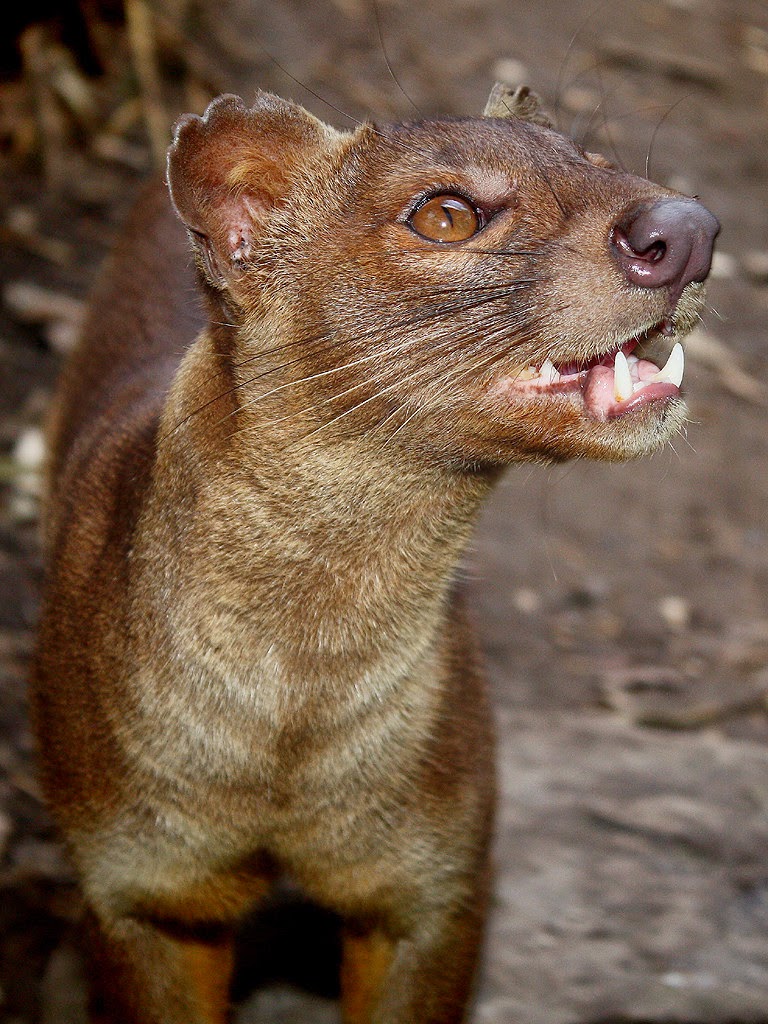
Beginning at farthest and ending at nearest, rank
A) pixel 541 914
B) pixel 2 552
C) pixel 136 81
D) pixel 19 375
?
pixel 136 81 < pixel 19 375 < pixel 2 552 < pixel 541 914

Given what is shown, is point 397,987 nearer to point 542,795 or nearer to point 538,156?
point 542,795

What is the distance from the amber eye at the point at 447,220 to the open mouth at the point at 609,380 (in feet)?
0.90

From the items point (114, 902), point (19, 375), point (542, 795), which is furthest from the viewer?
point (19, 375)

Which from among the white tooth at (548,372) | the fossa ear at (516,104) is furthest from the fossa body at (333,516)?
the fossa ear at (516,104)

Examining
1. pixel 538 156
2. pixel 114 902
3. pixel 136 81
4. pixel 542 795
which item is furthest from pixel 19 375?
pixel 538 156

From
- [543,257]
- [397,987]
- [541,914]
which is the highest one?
[543,257]

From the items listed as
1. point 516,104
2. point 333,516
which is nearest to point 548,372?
point 333,516

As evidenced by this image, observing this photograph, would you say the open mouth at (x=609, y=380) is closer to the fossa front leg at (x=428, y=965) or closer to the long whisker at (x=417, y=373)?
the long whisker at (x=417, y=373)

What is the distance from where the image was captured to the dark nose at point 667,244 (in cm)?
234

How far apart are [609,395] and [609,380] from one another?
0.12 ft

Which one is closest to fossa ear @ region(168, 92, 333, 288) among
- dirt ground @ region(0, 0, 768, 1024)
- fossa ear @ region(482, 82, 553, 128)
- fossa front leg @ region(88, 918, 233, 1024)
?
dirt ground @ region(0, 0, 768, 1024)

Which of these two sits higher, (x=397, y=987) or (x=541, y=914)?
(x=541, y=914)

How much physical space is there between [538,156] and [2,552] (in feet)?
10.1

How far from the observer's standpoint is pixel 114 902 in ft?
9.58
